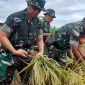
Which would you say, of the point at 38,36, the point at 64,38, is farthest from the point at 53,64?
the point at 64,38

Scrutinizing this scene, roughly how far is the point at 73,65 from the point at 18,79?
99 cm

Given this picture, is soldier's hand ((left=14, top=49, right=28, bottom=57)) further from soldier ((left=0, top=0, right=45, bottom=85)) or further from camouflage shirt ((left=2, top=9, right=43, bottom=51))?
camouflage shirt ((left=2, top=9, right=43, bottom=51))

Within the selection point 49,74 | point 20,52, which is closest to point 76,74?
point 49,74

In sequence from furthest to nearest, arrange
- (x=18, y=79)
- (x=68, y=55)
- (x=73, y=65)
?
1. (x=68, y=55)
2. (x=73, y=65)
3. (x=18, y=79)

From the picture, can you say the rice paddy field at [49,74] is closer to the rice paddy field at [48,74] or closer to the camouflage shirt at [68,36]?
the rice paddy field at [48,74]

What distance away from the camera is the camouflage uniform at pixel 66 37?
4711mm

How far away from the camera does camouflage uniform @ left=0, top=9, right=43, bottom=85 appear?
405 centimetres

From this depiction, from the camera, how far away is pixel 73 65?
15.9 ft

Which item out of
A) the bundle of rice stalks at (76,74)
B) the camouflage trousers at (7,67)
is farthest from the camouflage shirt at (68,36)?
the camouflage trousers at (7,67)

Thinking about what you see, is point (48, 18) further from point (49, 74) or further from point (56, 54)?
point (49, 74)

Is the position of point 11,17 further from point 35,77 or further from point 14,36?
point 35,77

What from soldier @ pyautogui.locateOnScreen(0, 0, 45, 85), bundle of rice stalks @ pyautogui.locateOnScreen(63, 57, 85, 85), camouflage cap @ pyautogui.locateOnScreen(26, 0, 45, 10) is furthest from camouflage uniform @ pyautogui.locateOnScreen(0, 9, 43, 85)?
bundle of rice stalks @ pyautogui.locateOnScreen(63, 57, 85, 85)

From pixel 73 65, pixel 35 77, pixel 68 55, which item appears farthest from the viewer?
pixel 68 55

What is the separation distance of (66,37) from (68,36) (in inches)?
2.4
